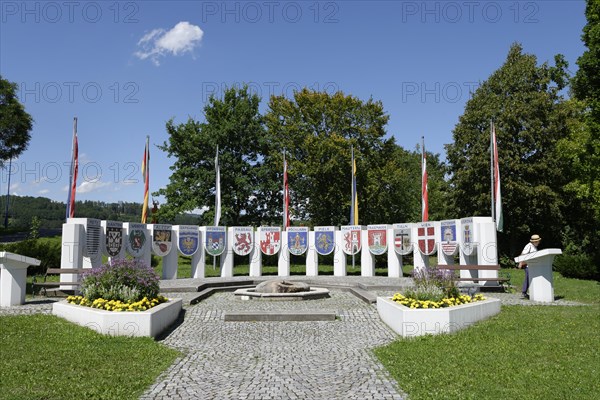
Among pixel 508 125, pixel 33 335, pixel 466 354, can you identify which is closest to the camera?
pixel 466 354

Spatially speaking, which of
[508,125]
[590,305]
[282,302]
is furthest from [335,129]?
[590,305]

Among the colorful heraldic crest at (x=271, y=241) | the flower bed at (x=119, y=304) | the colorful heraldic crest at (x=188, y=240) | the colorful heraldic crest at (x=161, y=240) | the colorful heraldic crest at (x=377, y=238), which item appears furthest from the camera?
the colorful heraldic crest at (x=271, y=241)

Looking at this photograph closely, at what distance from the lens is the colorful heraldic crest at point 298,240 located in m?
24.0

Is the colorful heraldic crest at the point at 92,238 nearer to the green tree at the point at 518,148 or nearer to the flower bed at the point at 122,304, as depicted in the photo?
the flower bed at the point at 122,304

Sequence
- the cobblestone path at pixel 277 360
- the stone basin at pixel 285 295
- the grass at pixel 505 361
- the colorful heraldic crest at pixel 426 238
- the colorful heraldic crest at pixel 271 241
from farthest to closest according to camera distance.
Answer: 1. the colorful heraldic crest at pixel 271 241
2. the colorful heraldic crest at pixel 426 238
3. the stone basin at pixel 285 295
4. the cobblestone path at pixel 277 360
5. the grass at pixel 505 361

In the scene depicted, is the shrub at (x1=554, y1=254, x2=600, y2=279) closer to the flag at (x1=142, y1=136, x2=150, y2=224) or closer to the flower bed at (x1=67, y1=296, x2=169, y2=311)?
the flower bed at (x1=67, y1=296, x2=169, y2=311)

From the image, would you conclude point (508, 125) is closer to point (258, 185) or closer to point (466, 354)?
point (258, 185)

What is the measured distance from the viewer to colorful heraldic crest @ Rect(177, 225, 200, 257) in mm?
22266

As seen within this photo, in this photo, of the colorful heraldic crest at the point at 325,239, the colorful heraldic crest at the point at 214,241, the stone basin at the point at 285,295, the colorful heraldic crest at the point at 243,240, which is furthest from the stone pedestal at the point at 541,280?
the colorful heraldic crest at the point at 214,241

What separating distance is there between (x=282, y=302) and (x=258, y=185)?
20.6 meters

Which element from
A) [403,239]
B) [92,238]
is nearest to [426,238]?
[403,239]

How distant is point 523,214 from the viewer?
1222 inches

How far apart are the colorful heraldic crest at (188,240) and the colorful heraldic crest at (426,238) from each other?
9881 mm

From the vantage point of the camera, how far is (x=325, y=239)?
78.8 ft
